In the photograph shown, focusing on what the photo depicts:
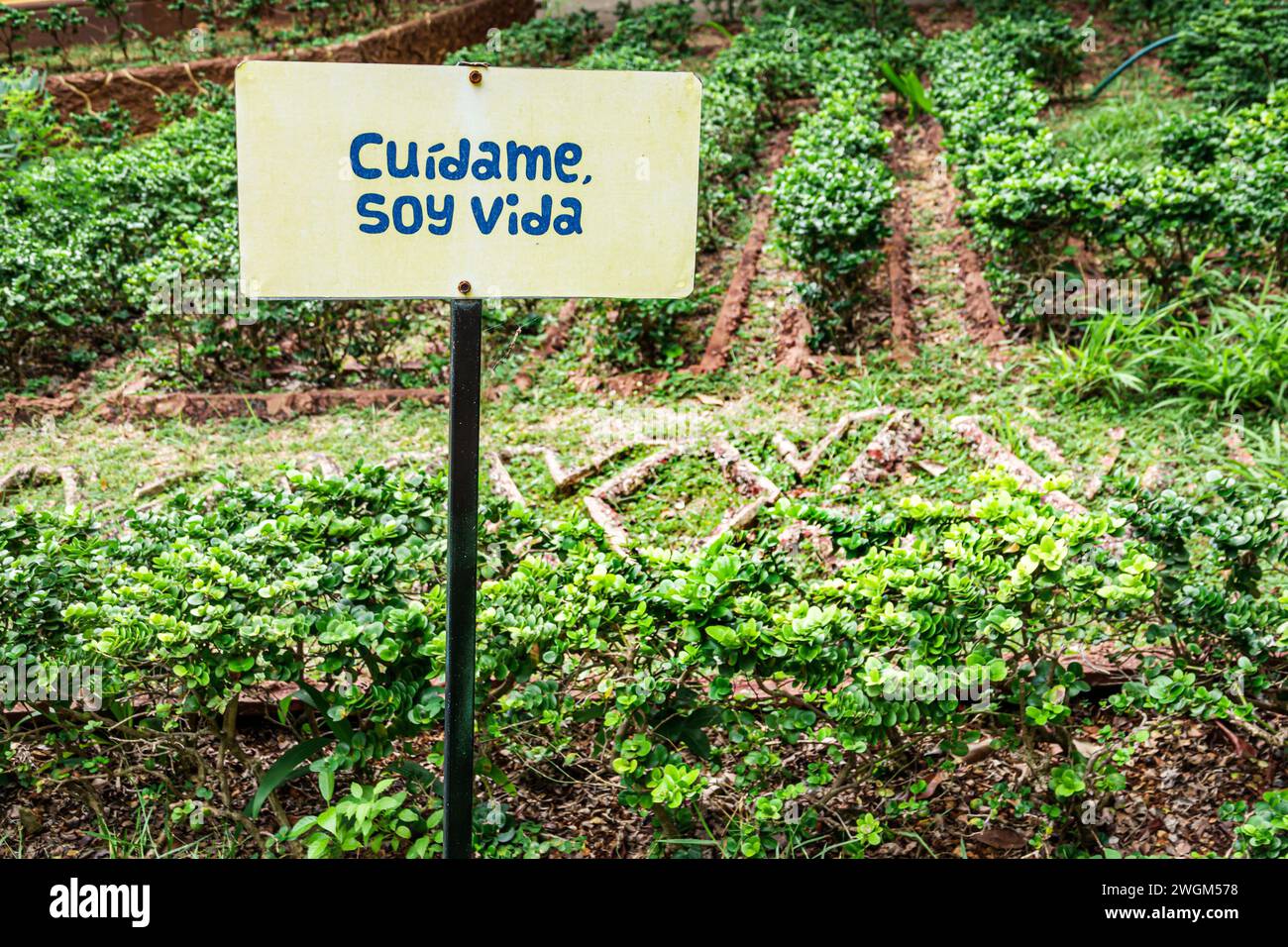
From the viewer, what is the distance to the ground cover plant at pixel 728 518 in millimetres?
2695

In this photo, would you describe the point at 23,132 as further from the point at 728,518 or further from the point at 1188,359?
the point at 1188,359

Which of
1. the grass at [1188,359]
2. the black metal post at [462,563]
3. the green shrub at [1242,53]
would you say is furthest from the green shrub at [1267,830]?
the green shrub at [1242,53]

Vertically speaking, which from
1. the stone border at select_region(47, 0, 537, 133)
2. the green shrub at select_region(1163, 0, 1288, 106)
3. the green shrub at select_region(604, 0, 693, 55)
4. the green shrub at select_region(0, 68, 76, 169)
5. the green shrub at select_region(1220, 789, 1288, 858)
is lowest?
the green shrub at select_region(1220, 789, 1288, 858)

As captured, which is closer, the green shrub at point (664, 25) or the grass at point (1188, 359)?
the grass at point (1188, 359)

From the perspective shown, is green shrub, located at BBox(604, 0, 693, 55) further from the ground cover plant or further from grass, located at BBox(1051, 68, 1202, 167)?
grass, located at BBox(1051, 68, 1202, 167)

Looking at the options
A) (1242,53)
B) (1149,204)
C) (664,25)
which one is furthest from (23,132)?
(1242,53)

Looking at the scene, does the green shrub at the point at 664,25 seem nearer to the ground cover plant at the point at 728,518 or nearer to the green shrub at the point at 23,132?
the ground cover plant at the point at 728,518

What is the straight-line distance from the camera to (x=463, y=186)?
2.05 meters

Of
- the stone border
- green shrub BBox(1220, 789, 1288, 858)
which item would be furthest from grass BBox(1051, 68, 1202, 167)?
the stone border

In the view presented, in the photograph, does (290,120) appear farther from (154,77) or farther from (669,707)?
(154,77)

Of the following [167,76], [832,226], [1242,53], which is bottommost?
[832,226]

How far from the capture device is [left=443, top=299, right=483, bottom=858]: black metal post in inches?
85.0

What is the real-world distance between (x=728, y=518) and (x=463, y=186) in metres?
2.73

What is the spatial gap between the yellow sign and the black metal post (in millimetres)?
130
